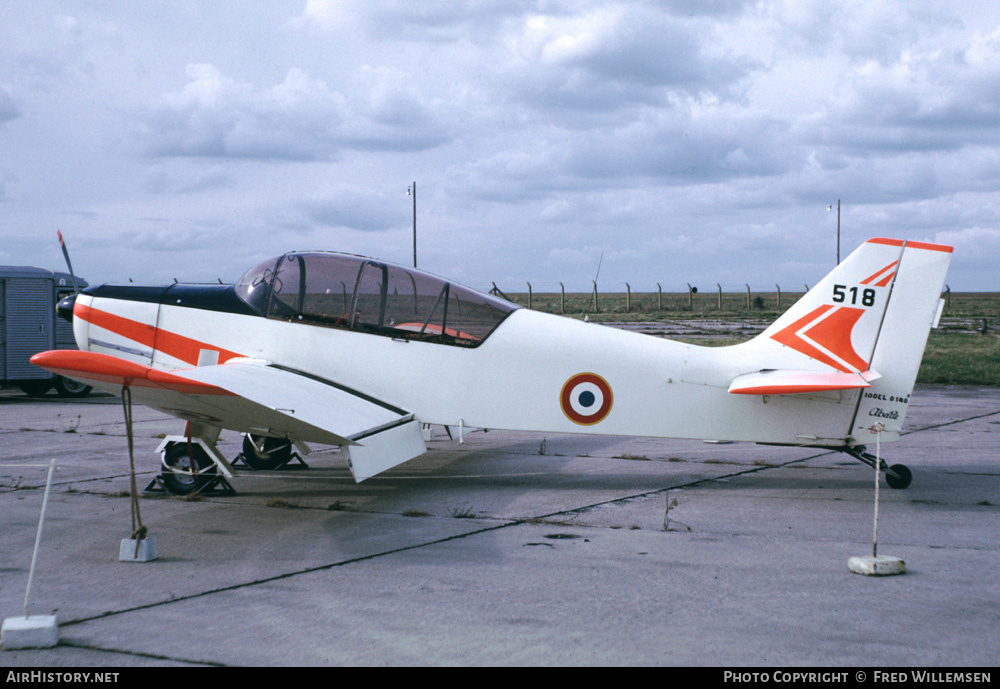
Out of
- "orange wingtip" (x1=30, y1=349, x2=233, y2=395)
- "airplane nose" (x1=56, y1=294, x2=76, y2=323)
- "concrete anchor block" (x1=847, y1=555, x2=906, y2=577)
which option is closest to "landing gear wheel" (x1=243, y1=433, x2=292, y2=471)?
"airplane nose" (x1=56, y1=294, x2=76, y2=323)

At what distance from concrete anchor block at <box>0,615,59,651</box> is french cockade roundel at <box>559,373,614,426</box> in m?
4.61

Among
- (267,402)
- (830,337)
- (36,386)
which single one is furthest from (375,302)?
(36,386)

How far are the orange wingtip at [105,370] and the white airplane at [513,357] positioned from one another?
138 cm

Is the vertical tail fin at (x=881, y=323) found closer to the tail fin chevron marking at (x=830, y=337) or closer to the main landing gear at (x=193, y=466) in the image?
the tail fin chevron marking at (x=830, y=337)

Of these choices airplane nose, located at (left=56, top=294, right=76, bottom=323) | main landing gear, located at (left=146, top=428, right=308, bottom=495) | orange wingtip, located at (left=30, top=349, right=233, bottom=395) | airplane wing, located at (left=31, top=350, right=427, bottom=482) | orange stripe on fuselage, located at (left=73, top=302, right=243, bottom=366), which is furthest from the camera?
airplane nose, located at (left=56, top=294, right=76, bottom=323)

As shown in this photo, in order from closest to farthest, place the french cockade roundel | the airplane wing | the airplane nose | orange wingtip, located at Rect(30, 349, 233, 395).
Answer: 1. orange wingtip, located at Rect(30, 349, 233, 395)
2. the airplane wing
3. the french cockade roundel
4. the airplane nose

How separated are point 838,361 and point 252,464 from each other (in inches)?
237

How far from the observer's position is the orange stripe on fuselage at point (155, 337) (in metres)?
7.99

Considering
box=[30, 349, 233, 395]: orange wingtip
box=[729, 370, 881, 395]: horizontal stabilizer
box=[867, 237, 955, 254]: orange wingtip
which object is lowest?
box=[729, 370, 881, 395]: horizontal stabilizer

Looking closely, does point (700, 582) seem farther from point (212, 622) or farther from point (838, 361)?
point (838, 361)

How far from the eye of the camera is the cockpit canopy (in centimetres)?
775

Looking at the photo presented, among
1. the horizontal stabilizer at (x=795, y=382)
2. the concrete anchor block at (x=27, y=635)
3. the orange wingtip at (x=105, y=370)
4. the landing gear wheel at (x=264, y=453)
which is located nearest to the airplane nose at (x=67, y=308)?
the landing gear wheel at (x=264, y=453)

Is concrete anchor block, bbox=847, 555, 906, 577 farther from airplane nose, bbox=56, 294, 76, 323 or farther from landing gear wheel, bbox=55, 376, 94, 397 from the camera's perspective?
landing gear wheel, bbox=55, 376, 94, 397

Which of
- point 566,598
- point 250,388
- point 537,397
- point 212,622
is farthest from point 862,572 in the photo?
point 250,388
